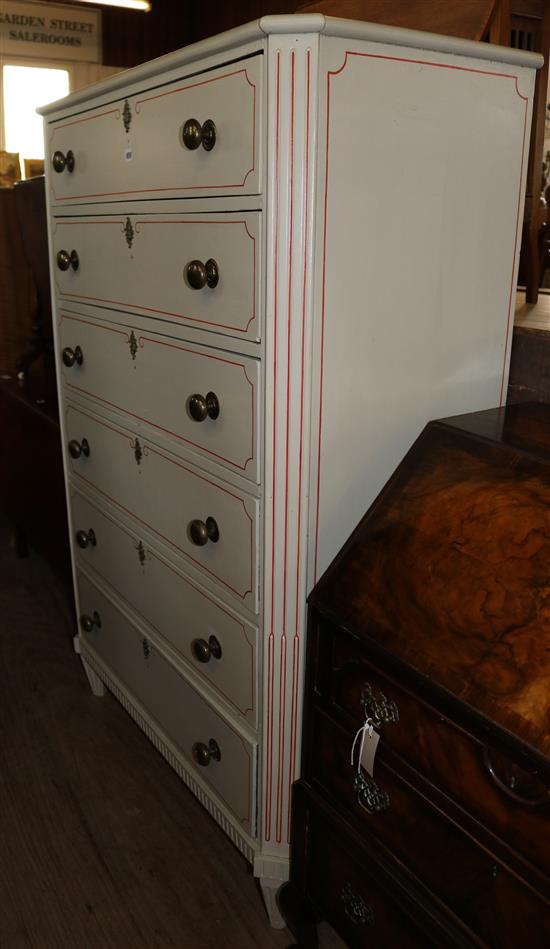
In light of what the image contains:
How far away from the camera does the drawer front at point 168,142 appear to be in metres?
A: 1.27

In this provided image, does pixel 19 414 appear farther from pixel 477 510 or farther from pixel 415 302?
pixel 477 510

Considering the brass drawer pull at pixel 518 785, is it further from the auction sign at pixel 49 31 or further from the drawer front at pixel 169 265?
the auction sign at pixel 49 31

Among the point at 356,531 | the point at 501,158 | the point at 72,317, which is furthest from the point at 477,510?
the point at 72,317

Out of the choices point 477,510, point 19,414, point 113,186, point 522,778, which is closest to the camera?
point 522,778

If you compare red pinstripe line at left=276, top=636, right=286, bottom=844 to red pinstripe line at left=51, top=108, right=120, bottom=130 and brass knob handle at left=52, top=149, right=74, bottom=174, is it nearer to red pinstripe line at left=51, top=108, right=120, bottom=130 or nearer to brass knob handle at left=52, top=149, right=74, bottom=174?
red pinstripe line at left=51, top=108, right=120, bottom=130

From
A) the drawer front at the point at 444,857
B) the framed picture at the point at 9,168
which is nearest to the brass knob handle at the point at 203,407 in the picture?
the drawer front at the point at 444,857

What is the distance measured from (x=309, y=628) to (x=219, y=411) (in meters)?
0.43

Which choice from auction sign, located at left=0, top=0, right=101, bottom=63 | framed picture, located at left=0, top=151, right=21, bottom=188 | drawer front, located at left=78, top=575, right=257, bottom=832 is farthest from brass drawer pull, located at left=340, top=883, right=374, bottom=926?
auction sign, located at left=0, top=0, right=101, bottom=63

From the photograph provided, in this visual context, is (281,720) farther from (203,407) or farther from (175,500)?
(203,407)

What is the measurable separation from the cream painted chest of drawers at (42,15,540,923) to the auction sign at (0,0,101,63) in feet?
22.3

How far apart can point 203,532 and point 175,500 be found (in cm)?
18

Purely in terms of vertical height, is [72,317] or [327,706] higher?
[72,317]

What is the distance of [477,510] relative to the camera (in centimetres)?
124

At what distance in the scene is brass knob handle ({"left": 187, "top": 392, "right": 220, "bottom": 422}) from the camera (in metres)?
1.48
